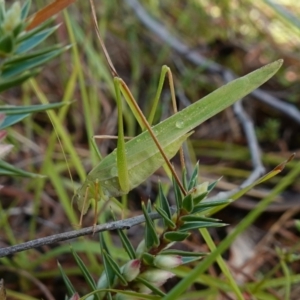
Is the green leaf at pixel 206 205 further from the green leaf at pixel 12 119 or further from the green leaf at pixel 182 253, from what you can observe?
the green leaf at pixel 12 119

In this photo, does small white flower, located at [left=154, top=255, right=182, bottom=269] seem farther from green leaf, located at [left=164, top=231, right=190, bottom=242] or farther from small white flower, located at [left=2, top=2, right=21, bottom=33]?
small white flower, located at [left=2, top=2, right=21, bottom=33]

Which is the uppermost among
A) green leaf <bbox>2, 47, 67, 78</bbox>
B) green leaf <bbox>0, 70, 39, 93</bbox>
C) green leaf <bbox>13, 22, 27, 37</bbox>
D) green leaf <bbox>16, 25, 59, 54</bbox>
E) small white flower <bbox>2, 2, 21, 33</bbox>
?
small white flower <bbox>2, 2, 21, 33</bbox>

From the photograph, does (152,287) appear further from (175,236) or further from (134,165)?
(134,165)

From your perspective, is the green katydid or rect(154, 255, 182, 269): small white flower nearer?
rect(154, 255, 182, 269): small white flower

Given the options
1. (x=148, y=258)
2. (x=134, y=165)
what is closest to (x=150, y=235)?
(x=148, y=258)

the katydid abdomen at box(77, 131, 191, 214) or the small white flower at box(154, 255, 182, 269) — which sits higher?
the katydid abdomen at box(77, 131, 191, 214)

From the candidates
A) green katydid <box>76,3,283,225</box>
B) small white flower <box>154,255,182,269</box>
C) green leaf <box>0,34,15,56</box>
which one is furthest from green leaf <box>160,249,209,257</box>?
green leaf <box>0,34,15,56</box>

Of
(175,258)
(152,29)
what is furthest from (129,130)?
(175,258)
